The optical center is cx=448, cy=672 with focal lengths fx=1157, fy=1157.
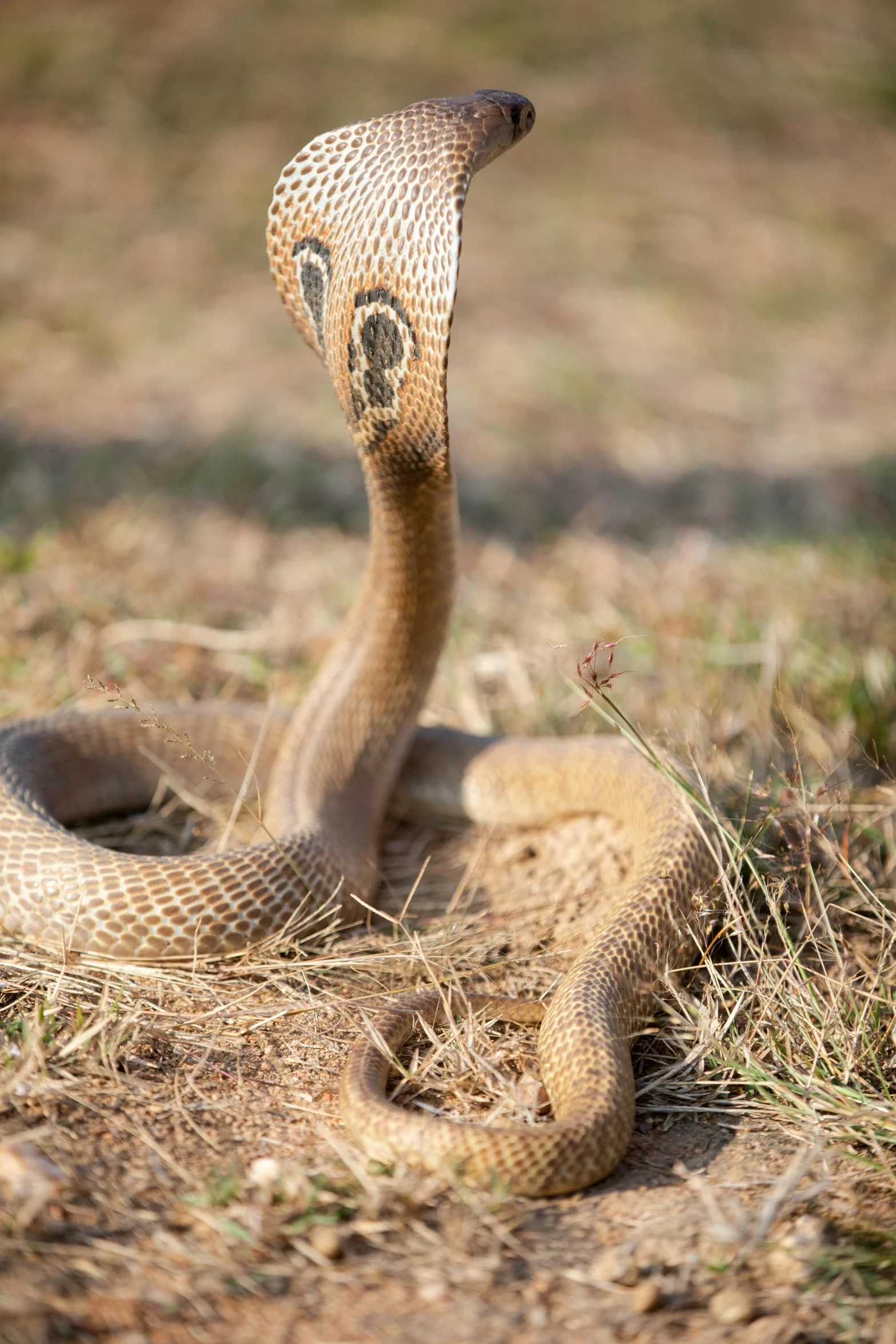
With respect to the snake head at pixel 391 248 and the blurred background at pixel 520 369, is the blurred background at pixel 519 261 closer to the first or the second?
the blurred background at pixel 520 369

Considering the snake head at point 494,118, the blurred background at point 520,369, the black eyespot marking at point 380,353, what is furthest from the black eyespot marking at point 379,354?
the blurred background at point 520,369

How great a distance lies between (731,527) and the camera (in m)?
7.49

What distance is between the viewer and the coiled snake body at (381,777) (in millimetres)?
2766

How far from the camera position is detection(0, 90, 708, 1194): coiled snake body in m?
2.77

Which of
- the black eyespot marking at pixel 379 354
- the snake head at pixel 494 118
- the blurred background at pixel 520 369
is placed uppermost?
the snake head at pixel 494 118

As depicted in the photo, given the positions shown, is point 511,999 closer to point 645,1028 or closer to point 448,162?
point 645,1028

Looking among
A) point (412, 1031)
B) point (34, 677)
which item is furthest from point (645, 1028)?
point (34, 677)

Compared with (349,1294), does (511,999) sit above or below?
below

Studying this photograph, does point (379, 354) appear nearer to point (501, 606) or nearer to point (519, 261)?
point (501, 606)

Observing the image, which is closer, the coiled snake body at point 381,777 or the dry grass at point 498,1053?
the dry grass at point 498,1053

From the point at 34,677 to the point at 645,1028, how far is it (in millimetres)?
3023

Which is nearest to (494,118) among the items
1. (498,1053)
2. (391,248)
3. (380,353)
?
(391,248)

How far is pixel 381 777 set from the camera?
14.4 feet

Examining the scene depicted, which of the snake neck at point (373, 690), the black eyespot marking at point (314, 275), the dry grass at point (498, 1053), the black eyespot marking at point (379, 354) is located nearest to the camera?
the dry grass at point (498, 1053)
